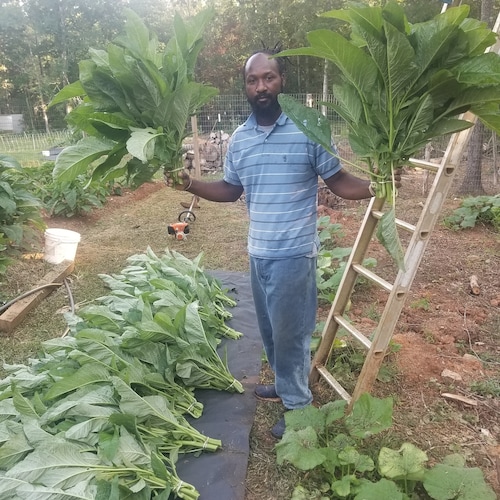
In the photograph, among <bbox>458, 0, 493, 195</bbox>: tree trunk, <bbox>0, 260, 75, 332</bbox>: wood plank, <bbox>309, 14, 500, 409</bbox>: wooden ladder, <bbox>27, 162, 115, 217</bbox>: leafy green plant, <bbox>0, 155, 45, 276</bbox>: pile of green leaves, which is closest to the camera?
<bbox>309, 14, 500, 409</bbox>: wooden ladder

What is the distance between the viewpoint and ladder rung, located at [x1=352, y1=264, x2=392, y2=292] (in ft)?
7.97

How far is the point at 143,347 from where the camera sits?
8.41 ft

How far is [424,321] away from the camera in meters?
3.59

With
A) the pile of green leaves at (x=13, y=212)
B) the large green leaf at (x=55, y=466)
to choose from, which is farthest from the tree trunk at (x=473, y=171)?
the large green leaf at (x=55, y=466)

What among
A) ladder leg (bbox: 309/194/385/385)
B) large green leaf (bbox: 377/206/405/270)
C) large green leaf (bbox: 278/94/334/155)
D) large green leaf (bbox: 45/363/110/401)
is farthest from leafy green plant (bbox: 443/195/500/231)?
large green leaf (bbox: 45/363/110/401)

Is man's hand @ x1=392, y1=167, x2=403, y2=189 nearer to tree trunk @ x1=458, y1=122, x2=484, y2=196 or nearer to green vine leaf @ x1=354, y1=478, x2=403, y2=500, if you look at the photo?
green vine leaf @ x1=354, y1=478, x2=403, y2=500

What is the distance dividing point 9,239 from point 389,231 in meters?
4.19

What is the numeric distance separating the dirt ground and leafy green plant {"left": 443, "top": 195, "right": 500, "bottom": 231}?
12cm

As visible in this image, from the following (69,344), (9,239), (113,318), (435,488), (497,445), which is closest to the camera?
(435,488)

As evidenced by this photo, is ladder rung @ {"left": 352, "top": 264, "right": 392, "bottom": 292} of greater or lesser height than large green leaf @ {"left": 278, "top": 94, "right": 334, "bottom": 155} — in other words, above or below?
below

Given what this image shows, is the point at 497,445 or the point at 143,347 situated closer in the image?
the point at 497,445

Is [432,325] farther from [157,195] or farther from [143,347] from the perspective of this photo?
[157,195]

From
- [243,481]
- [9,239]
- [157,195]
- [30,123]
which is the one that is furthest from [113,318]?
[30,123]

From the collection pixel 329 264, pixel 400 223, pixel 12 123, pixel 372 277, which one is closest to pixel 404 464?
pixel 372 277
